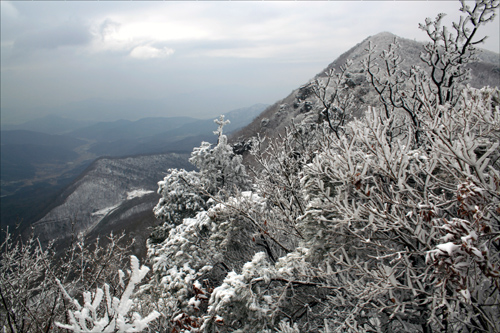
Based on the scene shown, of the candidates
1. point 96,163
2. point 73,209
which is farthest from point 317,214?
point 96,163

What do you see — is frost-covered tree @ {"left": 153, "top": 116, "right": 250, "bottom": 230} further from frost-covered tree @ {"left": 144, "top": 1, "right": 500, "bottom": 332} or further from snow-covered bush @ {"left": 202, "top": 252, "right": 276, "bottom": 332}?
snow-covered bush @ {"left": 202, "top": 252, "right": 276, "bottom": 332}

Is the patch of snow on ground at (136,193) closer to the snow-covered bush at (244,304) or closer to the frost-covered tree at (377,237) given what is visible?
the frost-covered tree at (377,237)

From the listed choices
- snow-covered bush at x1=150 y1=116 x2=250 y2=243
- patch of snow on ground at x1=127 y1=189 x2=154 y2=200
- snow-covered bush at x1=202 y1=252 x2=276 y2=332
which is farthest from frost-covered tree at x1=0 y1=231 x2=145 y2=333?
patch of snow on ground at x1=127 y1=189 x2=154 y2=200

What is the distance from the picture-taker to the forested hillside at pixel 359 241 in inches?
99.8

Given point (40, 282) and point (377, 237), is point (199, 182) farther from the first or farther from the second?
point (377, 237)

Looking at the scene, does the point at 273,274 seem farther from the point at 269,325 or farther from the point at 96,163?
the point at 96,163

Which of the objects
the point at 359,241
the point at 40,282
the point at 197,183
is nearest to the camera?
the point at 359,241

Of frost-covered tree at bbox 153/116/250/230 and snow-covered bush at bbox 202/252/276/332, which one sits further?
frost-covered tree at bbox 153/116/250/230

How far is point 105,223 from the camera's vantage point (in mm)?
82375

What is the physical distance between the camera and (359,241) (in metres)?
4.37

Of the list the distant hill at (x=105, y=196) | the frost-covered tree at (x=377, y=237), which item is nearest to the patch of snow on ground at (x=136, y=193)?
the distant hill at (x=105, y=196)

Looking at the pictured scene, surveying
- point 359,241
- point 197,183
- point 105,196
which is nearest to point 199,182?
point 197,183

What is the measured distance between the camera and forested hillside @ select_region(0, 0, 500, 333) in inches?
99.8

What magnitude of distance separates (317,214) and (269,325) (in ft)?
8.13
